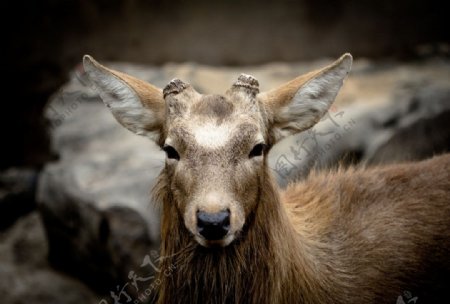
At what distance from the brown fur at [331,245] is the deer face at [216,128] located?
297 millimetres

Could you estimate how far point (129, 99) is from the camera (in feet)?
15.5

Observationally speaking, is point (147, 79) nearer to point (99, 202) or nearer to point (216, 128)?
point (99, 202)

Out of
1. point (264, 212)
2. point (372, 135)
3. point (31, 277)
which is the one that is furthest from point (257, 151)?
point (31, 277)

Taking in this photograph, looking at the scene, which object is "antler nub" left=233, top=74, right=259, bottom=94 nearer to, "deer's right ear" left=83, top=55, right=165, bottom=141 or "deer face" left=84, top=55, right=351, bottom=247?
"deer face" left=84, top=55, right=351, bottom=247

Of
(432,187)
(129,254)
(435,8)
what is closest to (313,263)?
(432,187)

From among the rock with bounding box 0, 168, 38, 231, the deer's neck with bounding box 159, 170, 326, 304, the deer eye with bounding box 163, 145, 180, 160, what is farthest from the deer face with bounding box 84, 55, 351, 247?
the rock with bounding box 0, 168, 38, 231

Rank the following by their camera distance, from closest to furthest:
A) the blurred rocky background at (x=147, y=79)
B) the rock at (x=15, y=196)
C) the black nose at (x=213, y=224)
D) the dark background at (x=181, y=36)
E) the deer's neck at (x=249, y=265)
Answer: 1. the black nose at (x=213, y=224)
2. the deer's neck at (x=249, y=265)
3. the blurred rocky background at (x=147, y=79)
4. the rock at (x=15, y=196)
5. the dark background at (x=181, y=36)

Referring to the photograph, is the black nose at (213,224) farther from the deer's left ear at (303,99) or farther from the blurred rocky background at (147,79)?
the blurred rocky background at (147,79)


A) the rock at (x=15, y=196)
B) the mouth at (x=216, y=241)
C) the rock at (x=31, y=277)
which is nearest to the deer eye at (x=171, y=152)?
the mouth at (x=216, y=241)

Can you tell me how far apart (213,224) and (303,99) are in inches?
51.2

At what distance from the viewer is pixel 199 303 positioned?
454 centimetres

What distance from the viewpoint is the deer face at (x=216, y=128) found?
4062 mm

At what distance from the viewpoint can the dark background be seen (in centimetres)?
1087

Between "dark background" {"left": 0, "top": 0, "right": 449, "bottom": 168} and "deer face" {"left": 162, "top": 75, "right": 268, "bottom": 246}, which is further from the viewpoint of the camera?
Answer: "dark background" {"left": 0, "top": 0, "right": 449, "bottom": 168}
